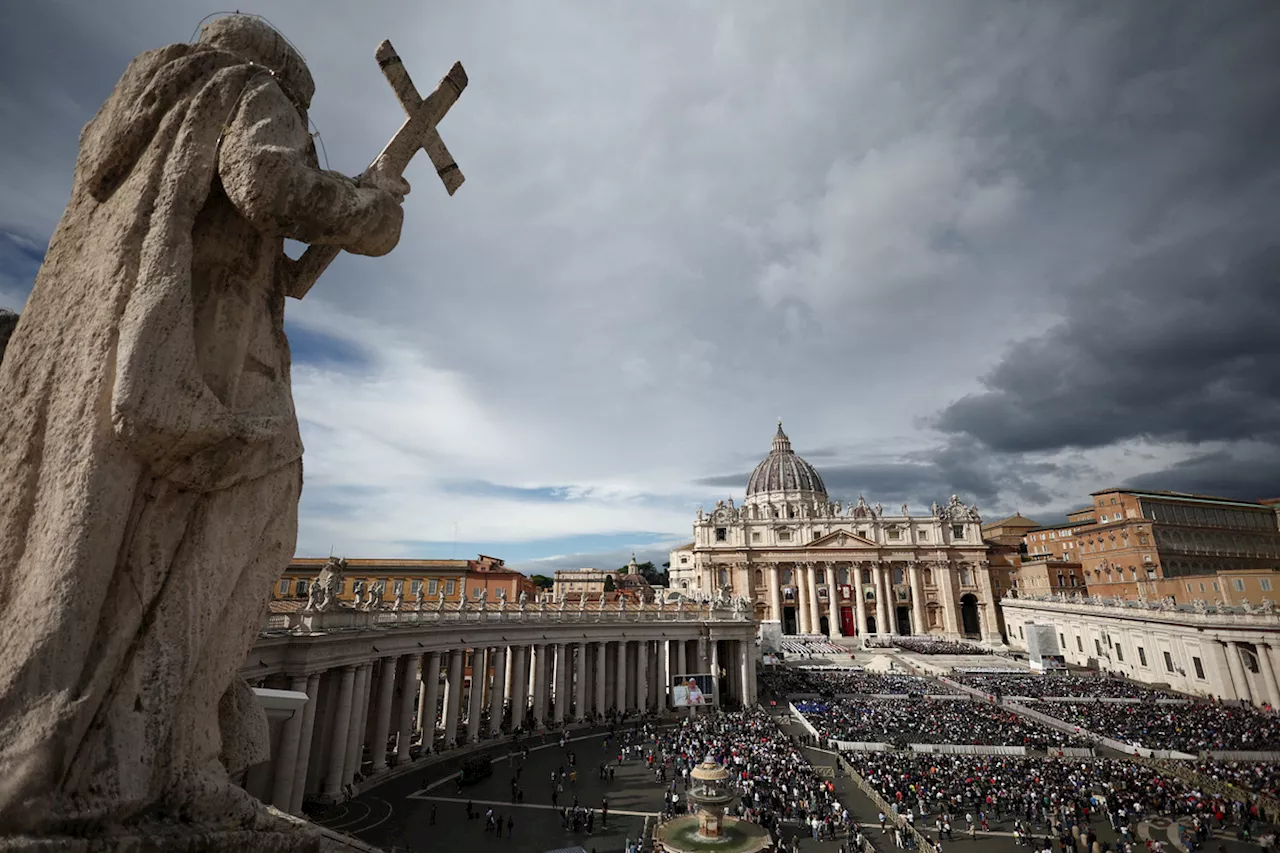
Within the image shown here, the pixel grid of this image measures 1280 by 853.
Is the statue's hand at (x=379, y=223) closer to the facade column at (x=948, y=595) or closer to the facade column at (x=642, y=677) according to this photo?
the facade column at (x=642, y=677)

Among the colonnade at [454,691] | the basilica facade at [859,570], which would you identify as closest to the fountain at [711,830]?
the colonnade at [454,691]

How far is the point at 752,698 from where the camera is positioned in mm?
43469

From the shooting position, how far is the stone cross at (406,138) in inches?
191

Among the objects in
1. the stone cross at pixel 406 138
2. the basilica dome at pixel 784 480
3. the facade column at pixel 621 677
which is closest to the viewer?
the stone cross at pixel 406 138

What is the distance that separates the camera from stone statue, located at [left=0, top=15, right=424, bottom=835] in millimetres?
3172

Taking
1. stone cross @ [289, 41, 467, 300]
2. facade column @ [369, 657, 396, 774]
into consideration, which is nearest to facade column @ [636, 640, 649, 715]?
facade column @ [369, 657, 396, 774]

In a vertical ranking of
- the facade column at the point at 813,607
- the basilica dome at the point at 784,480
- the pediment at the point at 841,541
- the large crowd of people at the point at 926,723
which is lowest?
the large crowd of people at the point at 926,723

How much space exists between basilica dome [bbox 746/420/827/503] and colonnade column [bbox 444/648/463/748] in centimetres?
9152

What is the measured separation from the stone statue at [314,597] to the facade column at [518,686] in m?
14.0

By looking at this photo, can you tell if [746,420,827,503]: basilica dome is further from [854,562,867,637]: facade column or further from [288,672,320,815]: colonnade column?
[288,672,320,815]: colonnade column

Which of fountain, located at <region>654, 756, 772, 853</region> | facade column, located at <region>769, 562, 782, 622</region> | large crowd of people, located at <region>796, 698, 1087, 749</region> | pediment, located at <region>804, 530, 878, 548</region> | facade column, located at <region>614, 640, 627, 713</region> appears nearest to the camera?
fountain, located at <region>654, 756, 772, 853</region>

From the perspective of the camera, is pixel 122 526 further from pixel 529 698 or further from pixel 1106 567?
pixel 1106 567

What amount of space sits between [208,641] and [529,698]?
44107 millimetres

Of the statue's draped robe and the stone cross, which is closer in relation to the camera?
the statue's draped robe
